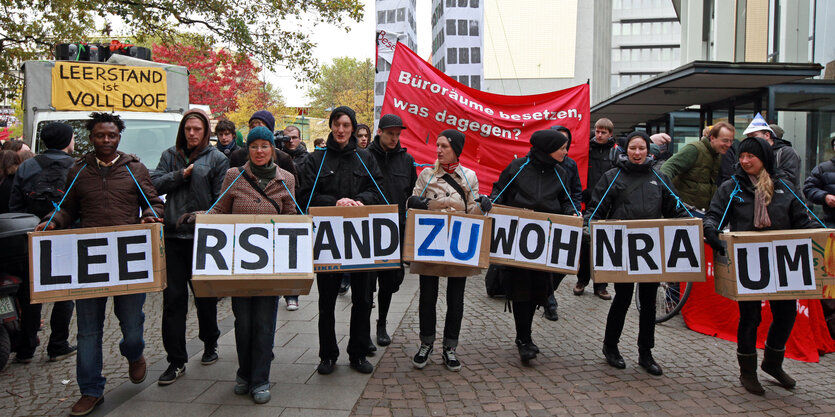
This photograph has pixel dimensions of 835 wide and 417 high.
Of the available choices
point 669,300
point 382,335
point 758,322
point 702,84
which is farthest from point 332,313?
point 702,84

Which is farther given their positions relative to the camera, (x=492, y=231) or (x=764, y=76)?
(x=764, y=76)

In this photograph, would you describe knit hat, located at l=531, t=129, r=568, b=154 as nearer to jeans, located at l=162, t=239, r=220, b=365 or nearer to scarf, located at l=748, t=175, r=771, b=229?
scarf, located at l=748, t=175, r=771, b=229

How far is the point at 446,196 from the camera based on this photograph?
512 centimetres

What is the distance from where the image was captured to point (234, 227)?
13.8ft

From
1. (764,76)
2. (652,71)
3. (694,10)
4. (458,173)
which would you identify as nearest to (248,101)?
(694,10)

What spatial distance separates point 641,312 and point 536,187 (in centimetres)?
136

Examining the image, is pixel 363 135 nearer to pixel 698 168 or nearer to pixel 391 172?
pixel 391 172

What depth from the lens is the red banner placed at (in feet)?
26.9

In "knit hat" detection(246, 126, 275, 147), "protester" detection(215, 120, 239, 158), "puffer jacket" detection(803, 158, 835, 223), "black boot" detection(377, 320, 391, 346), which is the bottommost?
"black boot" detection(377, 320, 391, 346)


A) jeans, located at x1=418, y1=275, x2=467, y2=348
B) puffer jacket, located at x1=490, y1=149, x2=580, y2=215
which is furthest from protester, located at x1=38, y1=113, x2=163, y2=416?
puffer jacket, located at x1=490, y1=149, x2=580, y2=215

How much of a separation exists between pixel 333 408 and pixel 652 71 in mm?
93211

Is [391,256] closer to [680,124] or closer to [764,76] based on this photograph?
[764,76]

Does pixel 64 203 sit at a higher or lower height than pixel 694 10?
lower

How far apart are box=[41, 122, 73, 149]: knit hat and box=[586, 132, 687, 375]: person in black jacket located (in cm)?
468
